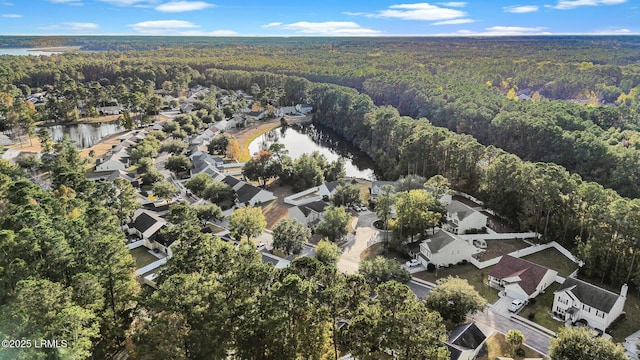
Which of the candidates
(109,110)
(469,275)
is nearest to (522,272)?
(469,275)

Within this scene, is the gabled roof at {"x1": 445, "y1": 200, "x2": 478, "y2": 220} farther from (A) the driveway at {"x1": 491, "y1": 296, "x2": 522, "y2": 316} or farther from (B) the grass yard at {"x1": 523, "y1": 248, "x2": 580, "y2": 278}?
(A) the driveway at {"x1": 491, "y1": 296, "x2": 522, "y2": 316}

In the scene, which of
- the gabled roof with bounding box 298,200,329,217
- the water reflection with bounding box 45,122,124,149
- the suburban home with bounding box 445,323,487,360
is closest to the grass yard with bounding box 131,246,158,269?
the gabled roof with bounding box 298,200,329,217

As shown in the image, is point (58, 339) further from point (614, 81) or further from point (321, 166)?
point (614, 81)

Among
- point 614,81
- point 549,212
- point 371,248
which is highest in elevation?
point 614,81

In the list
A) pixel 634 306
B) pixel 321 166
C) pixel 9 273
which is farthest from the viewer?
pixel 321 166

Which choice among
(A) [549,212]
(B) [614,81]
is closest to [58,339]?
(A) [549,212]
